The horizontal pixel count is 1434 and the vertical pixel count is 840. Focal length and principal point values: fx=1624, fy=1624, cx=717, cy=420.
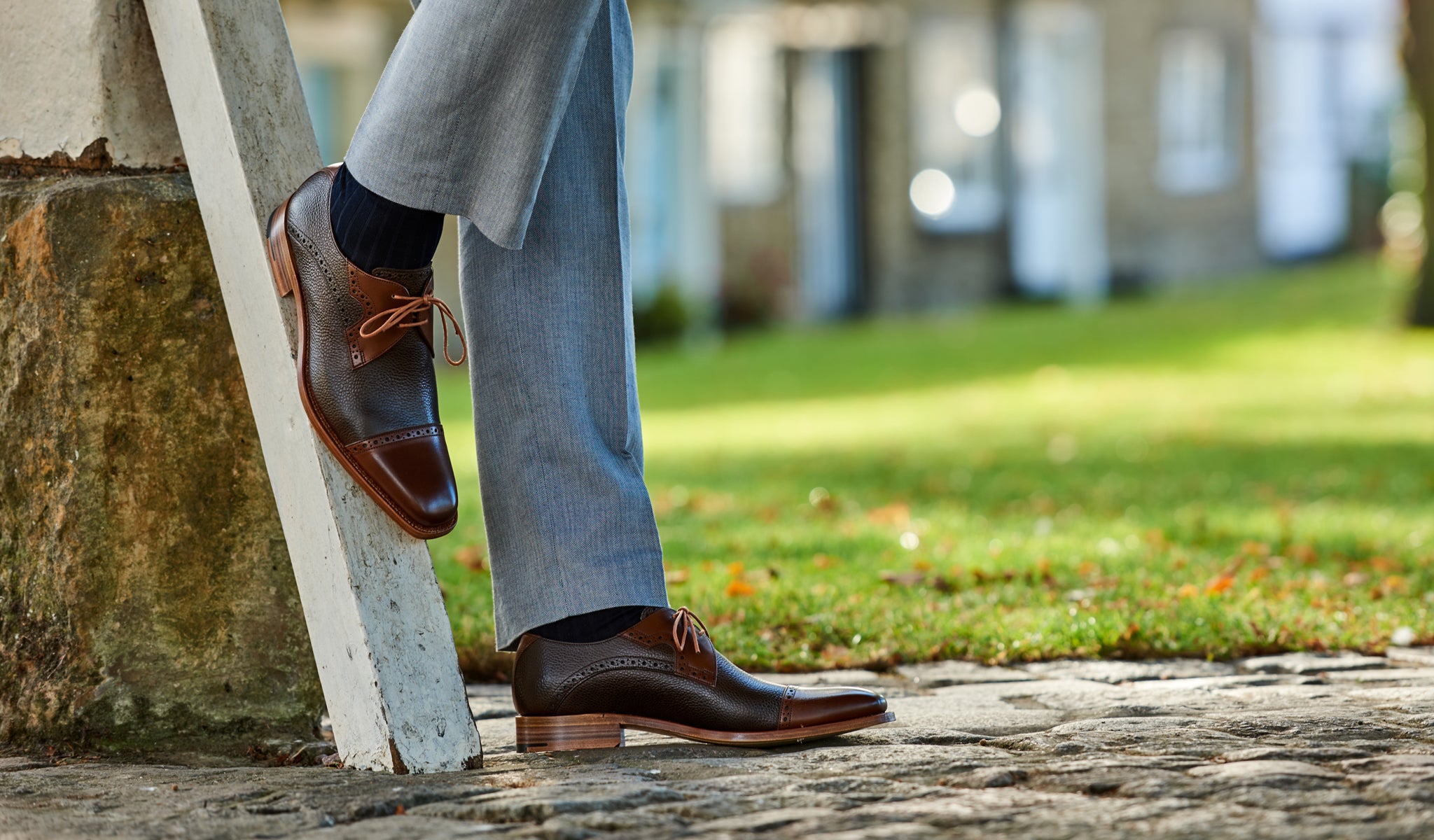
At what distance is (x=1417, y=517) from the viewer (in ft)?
16.1

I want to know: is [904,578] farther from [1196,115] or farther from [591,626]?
[1196,115]

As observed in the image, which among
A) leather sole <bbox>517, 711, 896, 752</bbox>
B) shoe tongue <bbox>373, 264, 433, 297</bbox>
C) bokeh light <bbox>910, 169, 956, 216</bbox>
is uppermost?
bokeh light <bbox>910, 169, 956, 216</bbox>

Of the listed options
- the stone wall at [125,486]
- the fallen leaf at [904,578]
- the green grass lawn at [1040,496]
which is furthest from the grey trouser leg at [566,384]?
the fallen leaf at [904,578]

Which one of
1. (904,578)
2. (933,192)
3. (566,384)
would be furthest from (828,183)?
(566,384)

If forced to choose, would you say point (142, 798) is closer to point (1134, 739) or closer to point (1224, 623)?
point (1134, 739)

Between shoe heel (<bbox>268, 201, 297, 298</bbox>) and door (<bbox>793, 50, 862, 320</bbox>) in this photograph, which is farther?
door (<bbox>793, 50, 862, 320</bbox>)

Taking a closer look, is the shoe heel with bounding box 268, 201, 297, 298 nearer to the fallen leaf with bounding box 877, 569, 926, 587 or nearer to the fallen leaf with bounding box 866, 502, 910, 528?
the fallen leaf with bounding box 877, 569, 926, 587

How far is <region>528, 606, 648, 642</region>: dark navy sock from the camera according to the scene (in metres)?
2.29

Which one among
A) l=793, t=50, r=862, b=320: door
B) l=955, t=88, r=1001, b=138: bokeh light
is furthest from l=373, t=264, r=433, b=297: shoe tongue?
l=955, t=88, r=1001, b=138: bokeh light

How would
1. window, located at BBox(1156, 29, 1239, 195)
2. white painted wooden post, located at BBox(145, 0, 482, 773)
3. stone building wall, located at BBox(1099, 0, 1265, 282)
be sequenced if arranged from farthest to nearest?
window, located at BBox(1156, 29, 1239, 195) → stone building wall, located at BBox(1099, 0, 1265, 282) → white painted wooden post, located at BBox(145, 0, 482, 773)

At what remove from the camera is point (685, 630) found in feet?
7.50

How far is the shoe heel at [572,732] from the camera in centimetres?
228

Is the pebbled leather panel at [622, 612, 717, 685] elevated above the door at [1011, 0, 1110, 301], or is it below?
below

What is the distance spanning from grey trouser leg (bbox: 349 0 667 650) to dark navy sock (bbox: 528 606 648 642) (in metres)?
0.04
